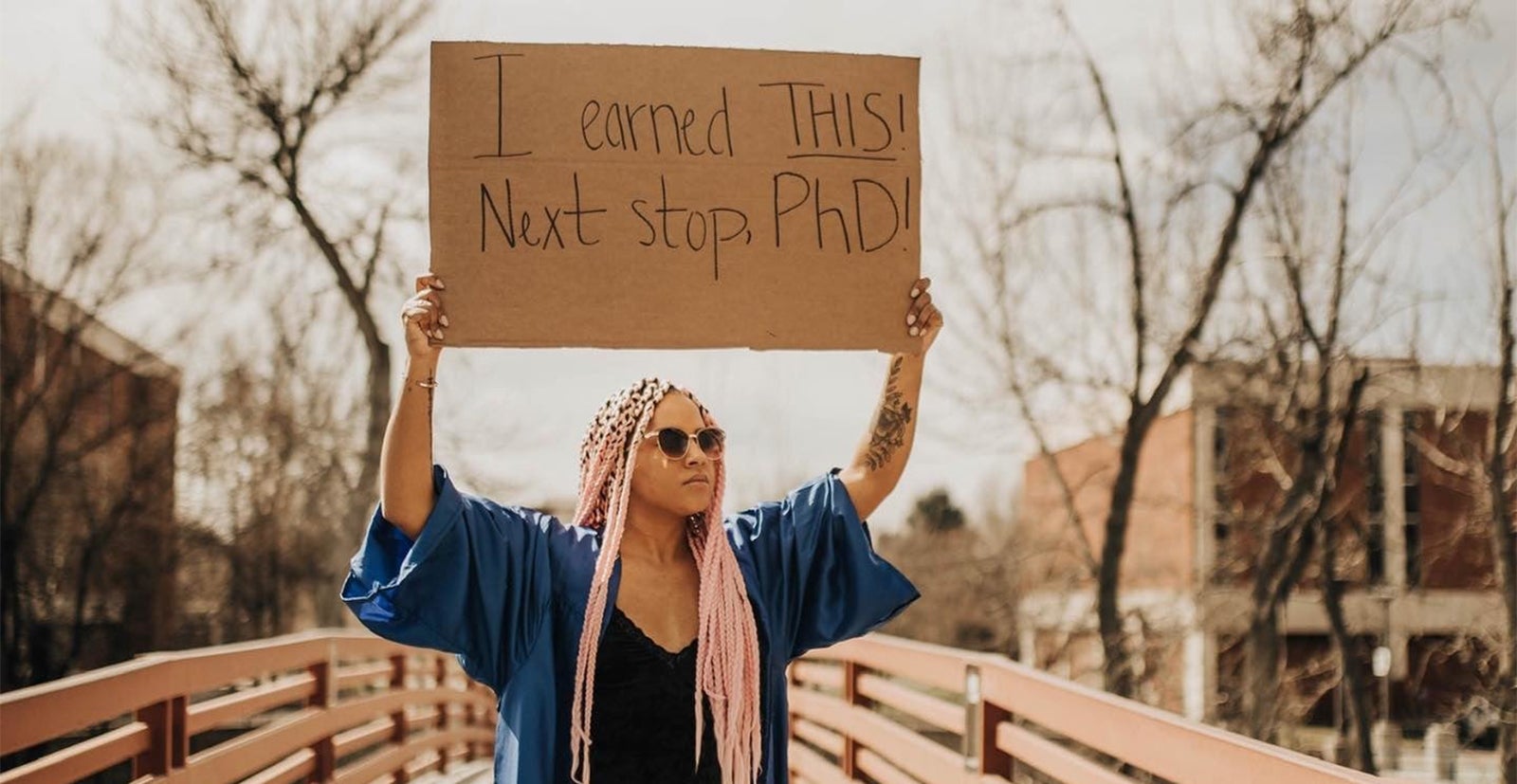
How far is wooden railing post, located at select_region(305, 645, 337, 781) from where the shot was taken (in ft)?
22.3

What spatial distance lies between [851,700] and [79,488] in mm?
18014

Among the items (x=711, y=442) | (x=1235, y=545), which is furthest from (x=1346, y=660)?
(x=711, y=442)

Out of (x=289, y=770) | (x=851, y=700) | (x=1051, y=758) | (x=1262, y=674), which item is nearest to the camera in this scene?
(x=1051, y=758)

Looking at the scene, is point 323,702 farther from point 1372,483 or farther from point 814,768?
point 1372,483

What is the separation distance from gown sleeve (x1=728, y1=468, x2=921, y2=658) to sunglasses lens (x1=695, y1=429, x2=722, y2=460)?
0.62ft

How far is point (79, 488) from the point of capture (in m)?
22.5

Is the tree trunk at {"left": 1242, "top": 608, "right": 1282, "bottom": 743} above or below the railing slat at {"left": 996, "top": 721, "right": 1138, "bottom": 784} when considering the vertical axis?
below

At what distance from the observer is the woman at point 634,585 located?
3.18m

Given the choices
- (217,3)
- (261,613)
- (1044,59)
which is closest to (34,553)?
(261,613)

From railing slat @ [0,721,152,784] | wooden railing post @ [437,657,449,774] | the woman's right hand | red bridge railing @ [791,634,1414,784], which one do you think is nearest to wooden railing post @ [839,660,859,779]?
red bridge railing @ [791,634,1414,784]

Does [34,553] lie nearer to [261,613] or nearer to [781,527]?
[261,613]

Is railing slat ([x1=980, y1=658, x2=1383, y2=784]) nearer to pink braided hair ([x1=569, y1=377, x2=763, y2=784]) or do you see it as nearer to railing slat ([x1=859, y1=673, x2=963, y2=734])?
railing slat ([x1=859, y1=673, x2=963, y2=734])

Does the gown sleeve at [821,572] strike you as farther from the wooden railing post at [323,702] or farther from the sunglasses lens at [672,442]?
the wooden railing post at [323,702]

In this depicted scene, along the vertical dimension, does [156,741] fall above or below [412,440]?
below
